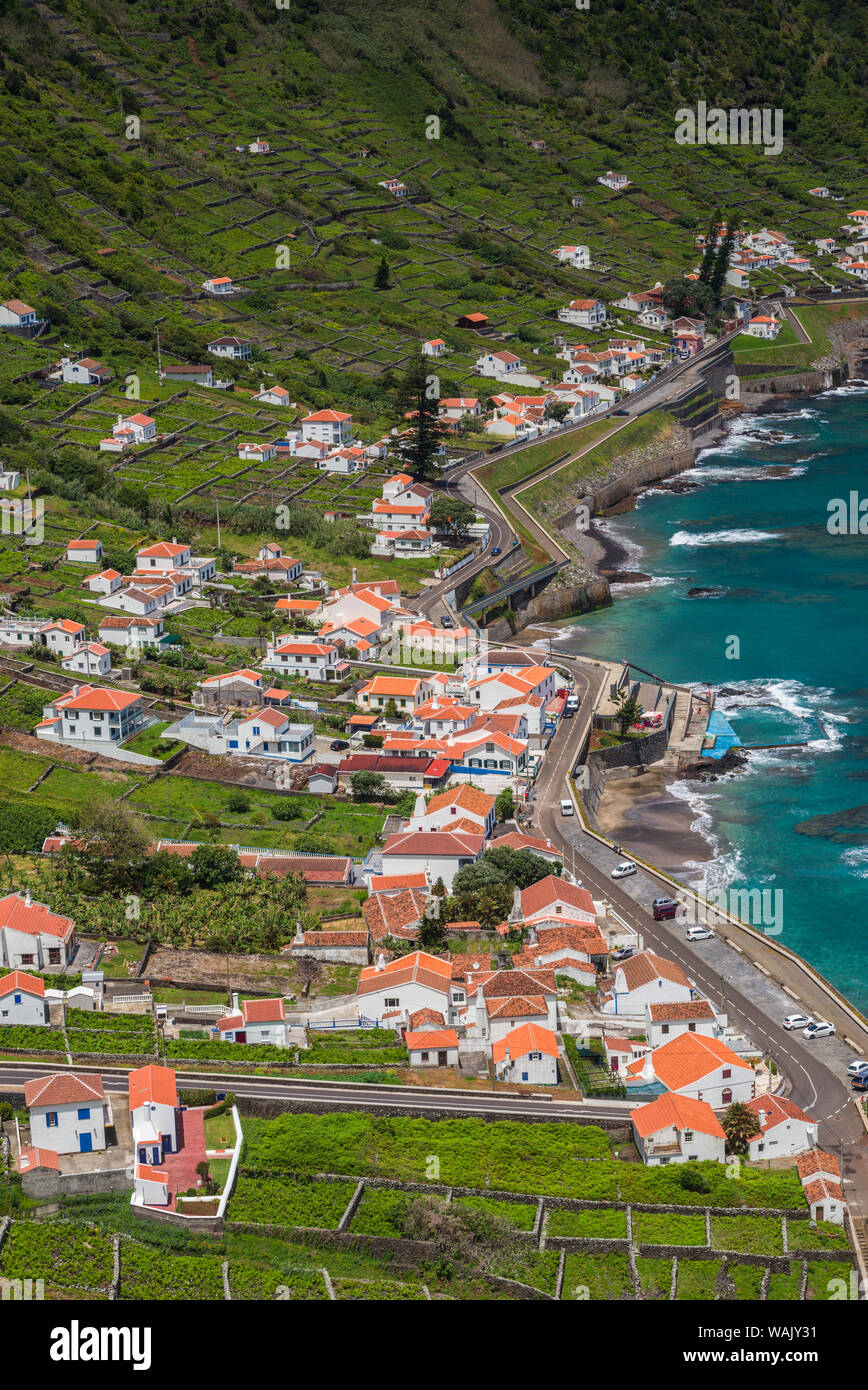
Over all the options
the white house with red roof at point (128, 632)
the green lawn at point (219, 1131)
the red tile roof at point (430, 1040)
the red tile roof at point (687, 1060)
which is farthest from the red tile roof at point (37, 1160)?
the white house with red roof at point (128, 632)

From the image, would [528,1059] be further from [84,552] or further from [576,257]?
[576,257]

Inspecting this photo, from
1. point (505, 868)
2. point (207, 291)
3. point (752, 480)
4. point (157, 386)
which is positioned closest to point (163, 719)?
point (505, 868)

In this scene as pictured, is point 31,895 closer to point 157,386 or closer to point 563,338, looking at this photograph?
point 157,386

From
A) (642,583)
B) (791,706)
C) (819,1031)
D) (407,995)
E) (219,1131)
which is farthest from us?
(642,583)

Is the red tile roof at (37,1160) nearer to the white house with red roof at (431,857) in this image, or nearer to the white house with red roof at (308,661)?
the white house with red roof at (431,857)

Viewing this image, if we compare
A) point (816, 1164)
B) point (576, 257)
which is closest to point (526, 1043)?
point (816, 1164)
